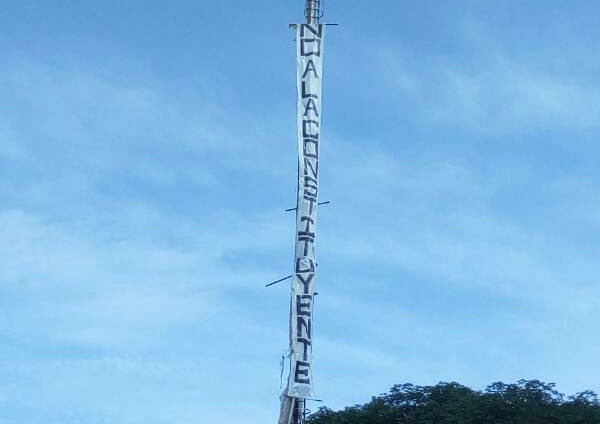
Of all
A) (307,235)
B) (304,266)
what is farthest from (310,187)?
(304,266)

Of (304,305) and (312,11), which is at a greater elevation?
(312,11)

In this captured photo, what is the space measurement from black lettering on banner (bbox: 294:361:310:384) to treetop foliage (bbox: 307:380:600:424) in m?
12.3

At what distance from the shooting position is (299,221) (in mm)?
22500

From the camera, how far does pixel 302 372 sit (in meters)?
21.5

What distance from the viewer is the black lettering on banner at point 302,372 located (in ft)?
70.2

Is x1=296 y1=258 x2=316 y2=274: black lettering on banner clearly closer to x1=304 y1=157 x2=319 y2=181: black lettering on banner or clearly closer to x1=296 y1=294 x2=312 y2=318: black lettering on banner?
x1=296 y1=294 x2=312 y2=318: black lettering on banner

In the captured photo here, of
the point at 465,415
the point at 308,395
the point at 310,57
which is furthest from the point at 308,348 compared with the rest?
the point at 465,415

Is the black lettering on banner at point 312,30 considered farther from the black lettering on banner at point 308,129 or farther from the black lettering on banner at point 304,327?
the black lettering on banner at point 304,327

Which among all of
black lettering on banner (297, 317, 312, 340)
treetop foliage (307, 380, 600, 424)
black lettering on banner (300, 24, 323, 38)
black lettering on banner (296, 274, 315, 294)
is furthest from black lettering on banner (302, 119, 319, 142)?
treetop foliage (307, 380, 600, 424)

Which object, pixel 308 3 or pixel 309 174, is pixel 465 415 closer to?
pixel 309 174

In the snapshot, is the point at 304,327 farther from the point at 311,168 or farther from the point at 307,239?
the point at 311,168

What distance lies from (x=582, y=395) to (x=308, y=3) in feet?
56.3

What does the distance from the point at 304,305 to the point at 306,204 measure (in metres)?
2.30

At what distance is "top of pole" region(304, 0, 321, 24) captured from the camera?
23766 millimetres
